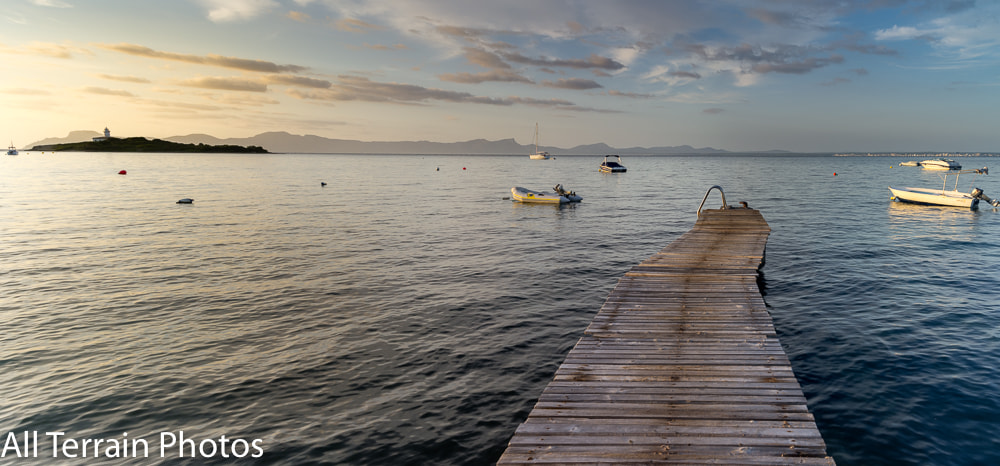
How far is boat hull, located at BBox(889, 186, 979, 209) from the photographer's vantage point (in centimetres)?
4847

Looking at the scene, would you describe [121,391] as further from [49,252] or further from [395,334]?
[49,252]

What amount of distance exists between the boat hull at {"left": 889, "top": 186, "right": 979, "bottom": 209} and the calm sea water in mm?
18347

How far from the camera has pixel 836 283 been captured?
22047 mm

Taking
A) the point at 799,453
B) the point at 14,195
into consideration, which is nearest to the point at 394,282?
the point at 799,453

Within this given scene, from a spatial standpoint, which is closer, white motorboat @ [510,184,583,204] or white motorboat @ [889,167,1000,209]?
white motorboat @ [889,167,1000,209]

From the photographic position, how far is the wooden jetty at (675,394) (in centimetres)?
689

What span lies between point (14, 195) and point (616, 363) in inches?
3126

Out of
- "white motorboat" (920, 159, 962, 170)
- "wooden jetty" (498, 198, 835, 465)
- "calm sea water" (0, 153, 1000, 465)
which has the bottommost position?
"calm sea water" (0, 153, 1000, 465)

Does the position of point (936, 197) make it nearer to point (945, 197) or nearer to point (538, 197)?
point (945, 197)

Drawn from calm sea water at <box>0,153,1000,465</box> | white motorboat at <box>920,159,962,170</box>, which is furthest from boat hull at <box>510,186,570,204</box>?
white motorboat at <box>920,159,962,170</box>

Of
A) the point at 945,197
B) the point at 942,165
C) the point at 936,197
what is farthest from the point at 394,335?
the point at 942,165

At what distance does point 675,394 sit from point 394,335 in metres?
9.57

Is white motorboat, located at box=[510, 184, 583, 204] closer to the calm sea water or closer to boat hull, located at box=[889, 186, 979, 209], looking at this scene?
the calm sea water

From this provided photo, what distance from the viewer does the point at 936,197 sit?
51.3m
